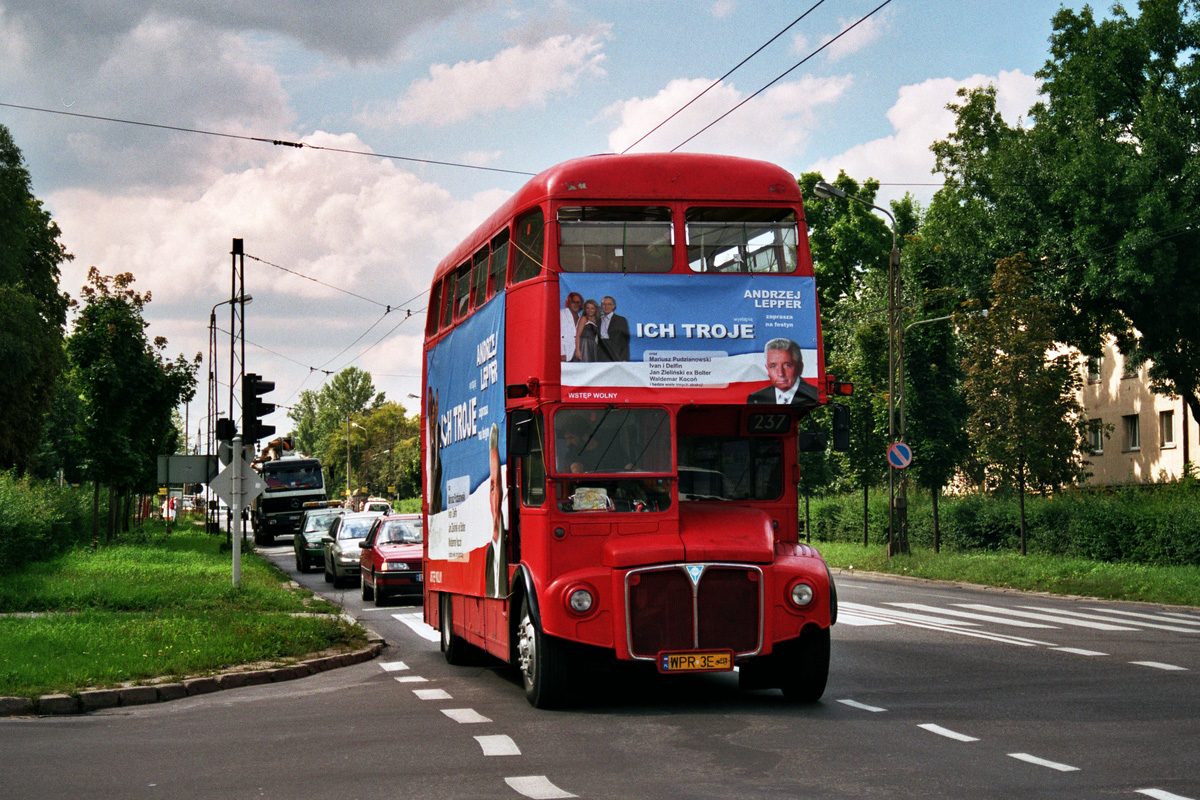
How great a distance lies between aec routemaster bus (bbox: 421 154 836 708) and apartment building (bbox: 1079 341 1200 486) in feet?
132

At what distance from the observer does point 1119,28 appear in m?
36.0

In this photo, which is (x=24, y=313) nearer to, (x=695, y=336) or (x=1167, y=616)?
(x=1167, y=616)

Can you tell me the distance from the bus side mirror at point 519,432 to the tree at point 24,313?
34.8 m

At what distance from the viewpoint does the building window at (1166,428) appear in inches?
1930

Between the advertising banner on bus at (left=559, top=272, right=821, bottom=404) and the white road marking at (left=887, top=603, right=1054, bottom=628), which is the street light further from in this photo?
the advertising banner on bus at (left=559, top=272, right=821, bottom=404)

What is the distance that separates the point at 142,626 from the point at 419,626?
14.4ft

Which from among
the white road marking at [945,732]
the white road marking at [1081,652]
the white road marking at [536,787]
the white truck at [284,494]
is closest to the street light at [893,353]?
the white road marking at [1081,652]

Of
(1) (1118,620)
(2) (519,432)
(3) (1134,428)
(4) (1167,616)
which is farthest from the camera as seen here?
(3) (1134,428)

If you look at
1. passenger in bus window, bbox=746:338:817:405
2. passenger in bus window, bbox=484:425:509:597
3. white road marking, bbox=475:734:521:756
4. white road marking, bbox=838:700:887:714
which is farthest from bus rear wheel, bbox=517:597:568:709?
passenger in bus window, bbox=746:338:817:405

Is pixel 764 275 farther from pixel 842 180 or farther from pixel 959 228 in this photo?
pixel 842 180

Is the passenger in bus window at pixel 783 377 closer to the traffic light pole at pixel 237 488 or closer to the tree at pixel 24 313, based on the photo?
the traffic light pole at pixel 237 488

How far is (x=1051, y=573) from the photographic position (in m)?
26.0

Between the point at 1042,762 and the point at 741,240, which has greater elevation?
the point at 741,240

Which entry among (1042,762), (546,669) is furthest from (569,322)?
(1042,762)
